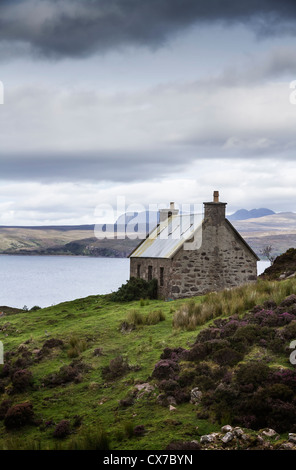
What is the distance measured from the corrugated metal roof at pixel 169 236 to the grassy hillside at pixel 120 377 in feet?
29.4

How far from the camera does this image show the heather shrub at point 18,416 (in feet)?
43.0

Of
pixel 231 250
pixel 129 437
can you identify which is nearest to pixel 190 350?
pixel 129 437

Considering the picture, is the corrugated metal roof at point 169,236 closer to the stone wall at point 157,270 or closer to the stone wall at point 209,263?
the stone wall at point 157,270

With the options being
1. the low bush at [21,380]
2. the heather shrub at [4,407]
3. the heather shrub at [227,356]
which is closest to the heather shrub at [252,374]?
the heather shrub at [227,356]

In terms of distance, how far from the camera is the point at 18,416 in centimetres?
1320

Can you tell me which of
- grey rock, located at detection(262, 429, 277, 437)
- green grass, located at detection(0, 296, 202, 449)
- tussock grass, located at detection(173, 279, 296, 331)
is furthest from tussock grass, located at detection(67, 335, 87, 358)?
grey rock, located at detection(262, 429, 277, 437)

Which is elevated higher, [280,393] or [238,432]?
[280,393]

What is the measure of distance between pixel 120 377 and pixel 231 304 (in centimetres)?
553

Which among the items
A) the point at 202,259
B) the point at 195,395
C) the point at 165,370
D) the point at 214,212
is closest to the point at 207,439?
the point at 195,395

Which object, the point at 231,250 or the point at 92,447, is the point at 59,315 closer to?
the point at 231,250

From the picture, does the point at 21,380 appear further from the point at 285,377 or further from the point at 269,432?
the point at 269,432

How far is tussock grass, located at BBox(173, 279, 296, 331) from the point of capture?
60.4ft
